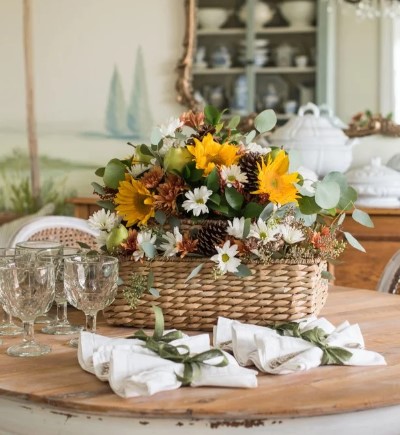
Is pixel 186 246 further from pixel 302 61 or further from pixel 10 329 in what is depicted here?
pixel 302 61

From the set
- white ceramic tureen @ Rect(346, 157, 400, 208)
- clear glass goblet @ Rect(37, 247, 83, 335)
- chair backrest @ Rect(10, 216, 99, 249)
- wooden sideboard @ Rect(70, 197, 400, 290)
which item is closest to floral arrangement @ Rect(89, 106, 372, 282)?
clear glass goblet @ Rect(37, 247, 83, 335)

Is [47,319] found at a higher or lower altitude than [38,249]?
lower

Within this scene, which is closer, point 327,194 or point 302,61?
point 327,194

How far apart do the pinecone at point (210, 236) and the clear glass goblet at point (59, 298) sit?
26cm

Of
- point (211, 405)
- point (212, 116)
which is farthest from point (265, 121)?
point (211, 405)

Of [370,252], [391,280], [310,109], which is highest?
[310,109]

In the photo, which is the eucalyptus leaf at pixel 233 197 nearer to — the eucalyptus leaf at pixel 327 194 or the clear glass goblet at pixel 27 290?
the eucalyptus leaf at pixel 327 194

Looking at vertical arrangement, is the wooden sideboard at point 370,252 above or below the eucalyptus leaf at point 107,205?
below

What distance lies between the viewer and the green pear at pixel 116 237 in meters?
1.75

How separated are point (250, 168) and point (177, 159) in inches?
5.6

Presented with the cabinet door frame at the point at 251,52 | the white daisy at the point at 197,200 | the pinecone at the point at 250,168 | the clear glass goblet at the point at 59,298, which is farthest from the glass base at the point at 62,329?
the cabinet door frame at the point at 251,52

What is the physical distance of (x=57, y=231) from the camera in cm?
270

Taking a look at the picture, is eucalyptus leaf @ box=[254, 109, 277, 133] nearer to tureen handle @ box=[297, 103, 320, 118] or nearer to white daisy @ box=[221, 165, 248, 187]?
white daisy @ box=[221, 165, 248, 187]

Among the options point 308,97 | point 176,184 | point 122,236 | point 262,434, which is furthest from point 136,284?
point 308,97
